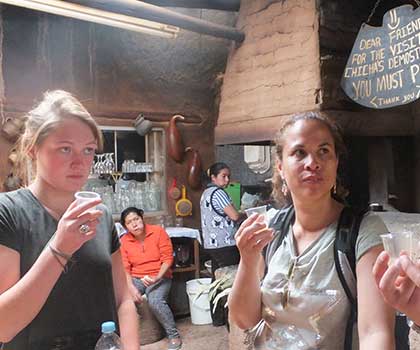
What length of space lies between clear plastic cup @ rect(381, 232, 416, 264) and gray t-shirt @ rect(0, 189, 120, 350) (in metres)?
0.78

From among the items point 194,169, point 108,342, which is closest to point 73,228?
point 108,342

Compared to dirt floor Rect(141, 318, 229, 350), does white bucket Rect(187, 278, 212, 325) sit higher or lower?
higher

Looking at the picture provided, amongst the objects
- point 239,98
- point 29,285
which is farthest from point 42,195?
point 239,98

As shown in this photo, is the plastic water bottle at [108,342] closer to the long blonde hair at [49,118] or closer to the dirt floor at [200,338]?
the long blonde hair at [49,118]

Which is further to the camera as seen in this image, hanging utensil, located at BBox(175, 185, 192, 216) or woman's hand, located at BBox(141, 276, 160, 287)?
hanging utensil, located at BBox(175, 185, 192, 216)

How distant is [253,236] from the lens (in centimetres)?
128

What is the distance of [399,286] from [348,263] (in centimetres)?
27

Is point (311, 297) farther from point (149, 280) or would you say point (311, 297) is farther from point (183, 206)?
point (183, 206)

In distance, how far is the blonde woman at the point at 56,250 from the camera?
3.52 ft

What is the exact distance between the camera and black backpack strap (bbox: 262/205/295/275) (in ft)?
4.75

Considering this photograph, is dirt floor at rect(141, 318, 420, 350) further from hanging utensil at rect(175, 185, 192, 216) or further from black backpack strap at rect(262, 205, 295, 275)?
black backpack strap at rect(262, 205, 295, 275)

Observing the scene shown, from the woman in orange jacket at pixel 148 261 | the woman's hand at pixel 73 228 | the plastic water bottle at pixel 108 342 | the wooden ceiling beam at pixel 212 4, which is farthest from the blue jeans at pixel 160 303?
the woman's hand at pixel 73 228

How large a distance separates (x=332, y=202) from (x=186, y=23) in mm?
2019

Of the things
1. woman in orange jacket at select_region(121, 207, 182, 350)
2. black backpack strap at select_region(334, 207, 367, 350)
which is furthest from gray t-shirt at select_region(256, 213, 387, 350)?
woman in orange jacket at select_region(121, 207, 182, 350)
